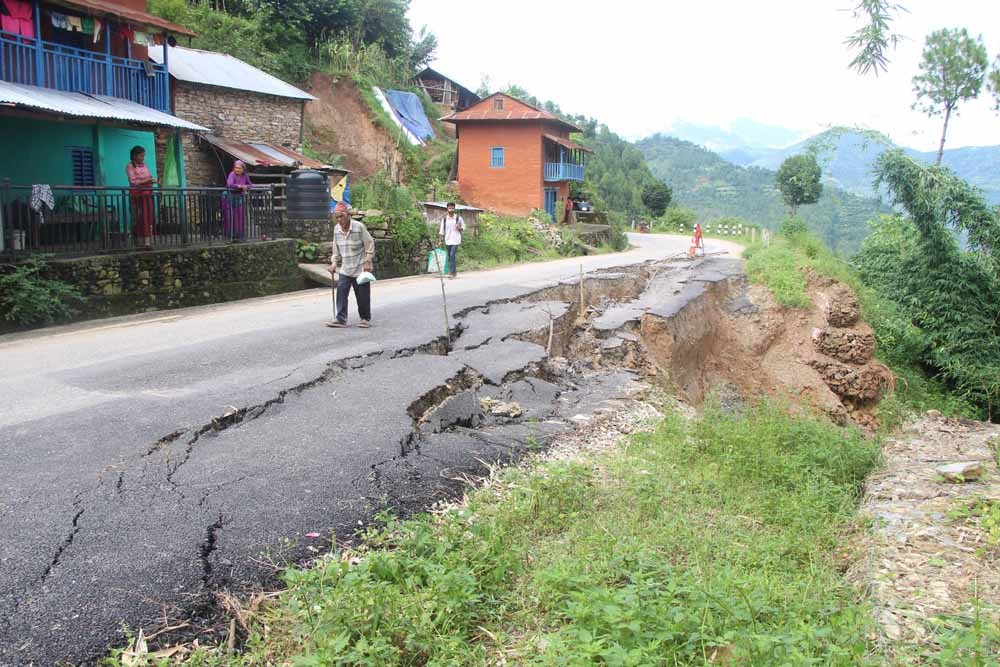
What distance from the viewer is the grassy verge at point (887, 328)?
15067 mm

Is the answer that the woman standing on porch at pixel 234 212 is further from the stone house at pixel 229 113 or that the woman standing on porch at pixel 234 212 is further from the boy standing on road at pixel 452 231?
the stone house at pixel 229 113

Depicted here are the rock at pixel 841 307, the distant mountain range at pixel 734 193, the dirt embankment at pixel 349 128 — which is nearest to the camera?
the rock at pixel 841 307

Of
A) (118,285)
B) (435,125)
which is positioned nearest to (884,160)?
(118,285)

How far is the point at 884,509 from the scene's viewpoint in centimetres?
554

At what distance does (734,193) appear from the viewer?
3462 inches

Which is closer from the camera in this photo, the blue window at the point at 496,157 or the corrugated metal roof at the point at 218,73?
the corrugated metal roof at the point at 218,73

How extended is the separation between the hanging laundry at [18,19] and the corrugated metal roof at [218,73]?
640 cm

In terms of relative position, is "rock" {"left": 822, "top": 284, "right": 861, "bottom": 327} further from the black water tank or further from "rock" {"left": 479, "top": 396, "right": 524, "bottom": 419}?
"rock" {"left": 479, "top": 396, "right": 524, "bottom": 419}

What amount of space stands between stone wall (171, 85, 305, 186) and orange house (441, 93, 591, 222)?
43.1 feet

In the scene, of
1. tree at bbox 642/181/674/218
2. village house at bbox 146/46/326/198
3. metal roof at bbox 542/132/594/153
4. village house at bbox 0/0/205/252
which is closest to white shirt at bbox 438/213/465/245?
village house at bbox 0/0/205/252

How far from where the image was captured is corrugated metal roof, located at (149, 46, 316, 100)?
22.2 meters

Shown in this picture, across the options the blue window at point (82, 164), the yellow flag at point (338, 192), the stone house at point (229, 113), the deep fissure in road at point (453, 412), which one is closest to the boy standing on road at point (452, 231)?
the yellow flag at point (338, 192)

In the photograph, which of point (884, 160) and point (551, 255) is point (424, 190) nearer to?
point (551, 255)

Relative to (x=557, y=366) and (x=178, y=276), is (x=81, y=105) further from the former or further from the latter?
(x=557, y=366)
